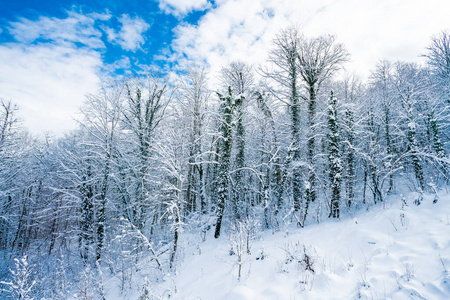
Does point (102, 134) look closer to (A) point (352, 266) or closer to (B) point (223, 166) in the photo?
(B) point (223, 166)

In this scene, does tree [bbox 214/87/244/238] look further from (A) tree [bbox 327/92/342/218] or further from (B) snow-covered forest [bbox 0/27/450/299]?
(A) tree [bbox 327/92/342/218]

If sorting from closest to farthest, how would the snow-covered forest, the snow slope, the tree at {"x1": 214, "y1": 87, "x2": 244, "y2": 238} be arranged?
1. the snow slope
2. the snow-covered forest
3. the tree at {"x1": 214, "y1": 87, "x2": 244, "y2": 238}

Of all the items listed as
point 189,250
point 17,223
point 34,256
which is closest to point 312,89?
point 189,250

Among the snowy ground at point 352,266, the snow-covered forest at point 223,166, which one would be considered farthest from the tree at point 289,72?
the snowy ground at point 352,266

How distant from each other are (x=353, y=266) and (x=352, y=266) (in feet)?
0.09

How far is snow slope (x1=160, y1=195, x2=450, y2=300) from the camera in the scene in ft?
13.1

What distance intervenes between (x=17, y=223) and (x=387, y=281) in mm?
28801

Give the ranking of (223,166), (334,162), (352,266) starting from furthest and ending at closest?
(223,166) < (334,162) < (352,266)

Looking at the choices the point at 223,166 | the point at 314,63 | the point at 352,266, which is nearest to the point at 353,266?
the point at 352,266

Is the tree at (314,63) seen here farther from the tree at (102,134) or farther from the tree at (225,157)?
the tree at (102,134)

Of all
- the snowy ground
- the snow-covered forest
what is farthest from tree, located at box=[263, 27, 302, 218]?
the snowy ground

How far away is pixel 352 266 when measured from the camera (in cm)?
504

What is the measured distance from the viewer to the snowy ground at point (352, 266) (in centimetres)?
399

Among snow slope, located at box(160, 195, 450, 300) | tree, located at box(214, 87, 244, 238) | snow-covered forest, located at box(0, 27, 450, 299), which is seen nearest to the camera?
snow slope, located at box(160, 195, 450, 300)
